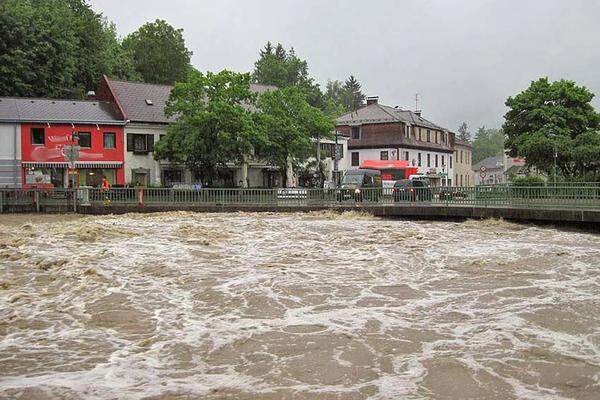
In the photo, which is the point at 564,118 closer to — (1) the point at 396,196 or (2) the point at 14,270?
(1) the point at 396,196

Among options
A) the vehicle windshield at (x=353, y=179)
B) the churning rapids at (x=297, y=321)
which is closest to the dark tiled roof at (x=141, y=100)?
the vehicle windshield at (x=353, y=179)

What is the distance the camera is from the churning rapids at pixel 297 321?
6.98 m

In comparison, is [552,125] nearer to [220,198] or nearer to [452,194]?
[452,194]

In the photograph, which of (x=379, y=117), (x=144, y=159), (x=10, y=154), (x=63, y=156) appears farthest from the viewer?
(x=379, y=117)

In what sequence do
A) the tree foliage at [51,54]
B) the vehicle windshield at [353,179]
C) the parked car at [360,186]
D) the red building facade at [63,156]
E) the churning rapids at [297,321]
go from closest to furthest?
the churning rapids at [297,321]
the parked car at [360,186]
the vehicle windshield at [353,179]
the red building facade at [63,156]
the tree foliage at [51,54]

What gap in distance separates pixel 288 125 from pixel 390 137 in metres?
20.8

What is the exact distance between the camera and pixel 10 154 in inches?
1772

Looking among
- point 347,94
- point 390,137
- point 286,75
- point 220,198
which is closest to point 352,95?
point 347,94

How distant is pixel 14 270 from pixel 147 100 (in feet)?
127

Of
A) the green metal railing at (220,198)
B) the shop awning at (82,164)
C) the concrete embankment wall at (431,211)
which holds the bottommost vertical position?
the concrete embankment wall at (431,211)

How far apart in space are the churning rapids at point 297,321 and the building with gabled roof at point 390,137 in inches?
1756

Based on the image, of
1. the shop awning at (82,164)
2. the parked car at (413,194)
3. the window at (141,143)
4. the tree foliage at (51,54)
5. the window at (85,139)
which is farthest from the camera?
the tree foliage at (51,54)

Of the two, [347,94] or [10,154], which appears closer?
[10,154]

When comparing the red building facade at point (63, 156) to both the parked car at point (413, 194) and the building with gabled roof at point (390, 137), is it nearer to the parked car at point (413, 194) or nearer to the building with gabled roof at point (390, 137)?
the parked car at point (413, 194)
